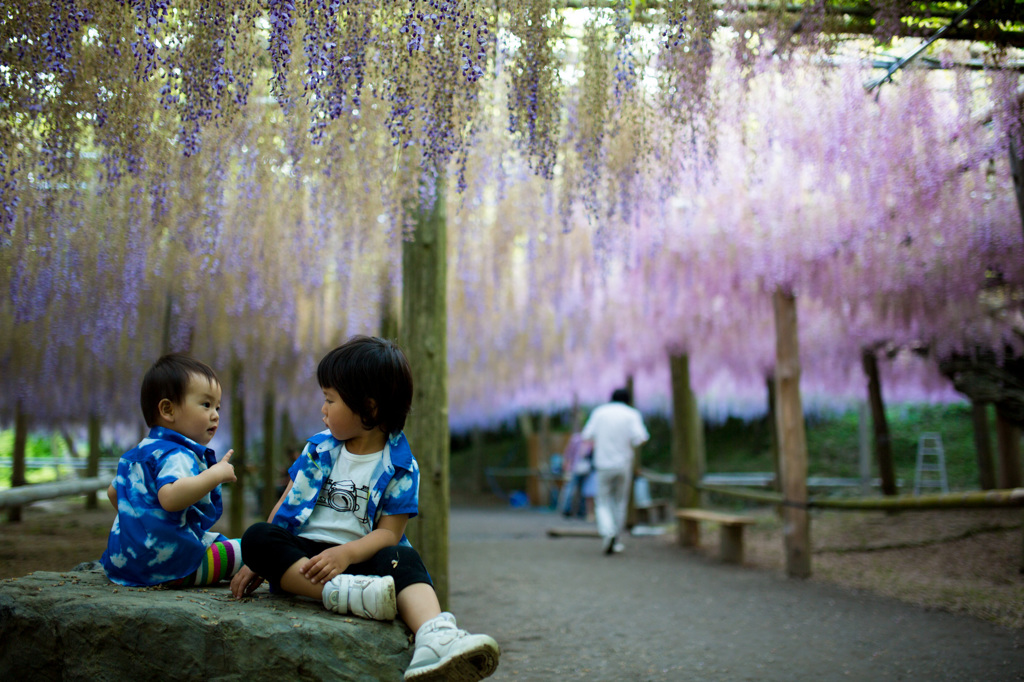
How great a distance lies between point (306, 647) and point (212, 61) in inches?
89.1

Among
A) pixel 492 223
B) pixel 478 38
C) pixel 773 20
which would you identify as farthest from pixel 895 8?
pixel 492 223

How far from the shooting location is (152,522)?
2.17 m

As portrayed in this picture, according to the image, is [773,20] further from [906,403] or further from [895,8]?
[906,403]

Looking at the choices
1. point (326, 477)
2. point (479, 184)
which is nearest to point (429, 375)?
point (326, 477)

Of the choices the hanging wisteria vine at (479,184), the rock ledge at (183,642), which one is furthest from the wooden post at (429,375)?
the rock ledge at (183,642)

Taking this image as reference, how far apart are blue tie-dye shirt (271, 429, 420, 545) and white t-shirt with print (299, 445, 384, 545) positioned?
0.07ft

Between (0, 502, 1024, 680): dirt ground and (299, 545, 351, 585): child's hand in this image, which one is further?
(0, 502, 1024, 680): dirt ground

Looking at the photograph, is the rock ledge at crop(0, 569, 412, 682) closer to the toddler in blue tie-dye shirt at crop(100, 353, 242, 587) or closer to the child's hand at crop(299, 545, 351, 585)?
the child's hand at crop(299, 545, 351, 585)

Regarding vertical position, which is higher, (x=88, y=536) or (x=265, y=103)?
(x=265, y=103)

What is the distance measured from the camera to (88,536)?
819 centimetres

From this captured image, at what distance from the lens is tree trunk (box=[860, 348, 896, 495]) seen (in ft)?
31.9

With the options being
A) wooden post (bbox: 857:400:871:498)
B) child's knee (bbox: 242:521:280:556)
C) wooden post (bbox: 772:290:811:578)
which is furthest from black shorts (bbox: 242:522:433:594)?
wooden post (bbox: 857:400:871:498)

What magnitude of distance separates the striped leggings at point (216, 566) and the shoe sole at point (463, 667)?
36.1 inches

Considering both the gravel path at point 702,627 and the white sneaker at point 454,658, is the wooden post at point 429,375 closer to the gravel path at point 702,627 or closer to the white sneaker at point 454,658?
the gravel path at point 702,627
